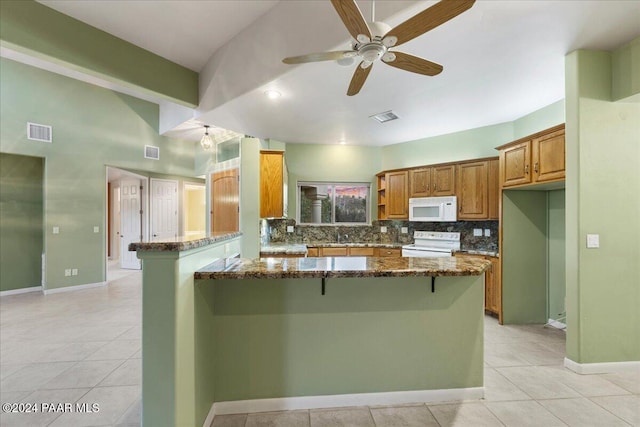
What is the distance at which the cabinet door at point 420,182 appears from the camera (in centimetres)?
464

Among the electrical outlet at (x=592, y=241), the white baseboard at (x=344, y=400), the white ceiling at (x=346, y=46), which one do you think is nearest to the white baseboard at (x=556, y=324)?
the electrical outlet at (x=592, y=241)

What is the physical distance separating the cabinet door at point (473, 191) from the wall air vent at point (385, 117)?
4.39 ft

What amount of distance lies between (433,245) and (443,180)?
3.50 feet

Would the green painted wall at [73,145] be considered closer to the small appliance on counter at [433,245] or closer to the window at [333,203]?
the window at [333,203]

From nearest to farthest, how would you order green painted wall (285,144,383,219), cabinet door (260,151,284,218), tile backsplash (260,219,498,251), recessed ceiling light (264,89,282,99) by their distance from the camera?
recessed ceiling light (264,89,282,99), cabinet door (260,151,284,218), tile backsplash (260,219,498,251), green painted wall (285,144,383,219)

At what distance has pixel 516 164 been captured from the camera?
11.1 ft

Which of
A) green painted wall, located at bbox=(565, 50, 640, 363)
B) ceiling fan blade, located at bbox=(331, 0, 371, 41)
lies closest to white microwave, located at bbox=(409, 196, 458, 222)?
green painted wall, located at bbox=(565, 50, 640, 363)

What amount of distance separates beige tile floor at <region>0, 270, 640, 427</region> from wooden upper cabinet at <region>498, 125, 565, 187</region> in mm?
1792

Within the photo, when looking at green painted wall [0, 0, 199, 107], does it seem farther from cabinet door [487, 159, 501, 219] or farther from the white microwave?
cabinet door [487, 159, 501, 219]

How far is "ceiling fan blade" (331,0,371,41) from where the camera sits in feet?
4.54

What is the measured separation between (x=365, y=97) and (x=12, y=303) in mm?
6068

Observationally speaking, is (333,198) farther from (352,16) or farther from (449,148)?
(352,16)

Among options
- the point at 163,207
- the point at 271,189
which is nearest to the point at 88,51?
the point at 271,189

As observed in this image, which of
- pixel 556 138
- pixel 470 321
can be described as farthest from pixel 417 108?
pixel 470 321
